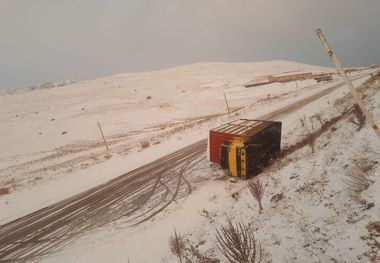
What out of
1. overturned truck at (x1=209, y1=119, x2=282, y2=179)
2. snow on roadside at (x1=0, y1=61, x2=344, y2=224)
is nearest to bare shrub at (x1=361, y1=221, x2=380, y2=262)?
overturned truck at (x1=209, y1=119, x2=282, y2=179)

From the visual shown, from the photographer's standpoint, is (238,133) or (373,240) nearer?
(373,240)

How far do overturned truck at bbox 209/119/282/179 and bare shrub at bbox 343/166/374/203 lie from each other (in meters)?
4.80

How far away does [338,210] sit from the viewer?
222 inches

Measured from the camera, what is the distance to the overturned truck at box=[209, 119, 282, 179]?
11094 mm

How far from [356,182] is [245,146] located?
5.18m

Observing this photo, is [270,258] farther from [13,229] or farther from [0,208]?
[0,208]

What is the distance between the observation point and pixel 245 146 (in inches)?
429

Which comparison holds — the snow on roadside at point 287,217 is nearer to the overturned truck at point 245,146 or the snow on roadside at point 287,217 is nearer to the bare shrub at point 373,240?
the bare shrub at point 373,240

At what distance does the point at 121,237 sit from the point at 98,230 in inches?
52.2

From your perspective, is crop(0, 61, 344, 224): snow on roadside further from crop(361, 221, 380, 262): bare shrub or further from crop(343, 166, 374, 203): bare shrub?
crop(361, 221, 380, 262): bare shrub

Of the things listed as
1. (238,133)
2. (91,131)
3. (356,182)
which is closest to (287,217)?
(356,182)

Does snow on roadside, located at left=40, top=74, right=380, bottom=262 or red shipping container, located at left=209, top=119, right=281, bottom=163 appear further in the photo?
red shipping container, located at left=209, top=119, right=281, bottom=163

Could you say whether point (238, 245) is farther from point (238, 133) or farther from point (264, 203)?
point (238, 133)

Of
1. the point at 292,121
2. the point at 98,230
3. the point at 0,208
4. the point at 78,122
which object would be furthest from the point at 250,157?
the point at 78,122
